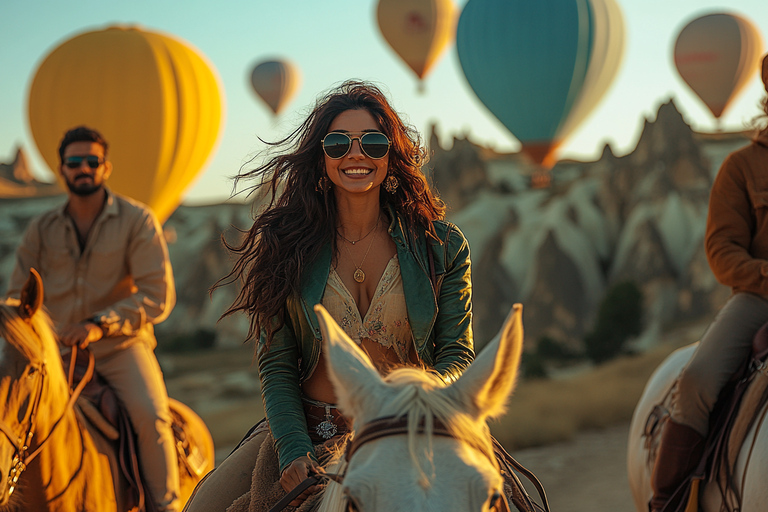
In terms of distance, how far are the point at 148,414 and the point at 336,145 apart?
2.78m

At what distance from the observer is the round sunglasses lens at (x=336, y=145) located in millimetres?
2982

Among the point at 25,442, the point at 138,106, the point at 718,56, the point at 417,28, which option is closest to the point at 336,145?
the point at 25,442

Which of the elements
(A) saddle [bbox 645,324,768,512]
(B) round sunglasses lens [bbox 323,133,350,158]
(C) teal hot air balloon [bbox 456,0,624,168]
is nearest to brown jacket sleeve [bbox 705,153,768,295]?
(A) saddle [bbox 645,324,768,512]

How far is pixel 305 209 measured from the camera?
3117mm

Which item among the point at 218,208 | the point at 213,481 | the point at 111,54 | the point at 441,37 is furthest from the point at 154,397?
the point at 218,208

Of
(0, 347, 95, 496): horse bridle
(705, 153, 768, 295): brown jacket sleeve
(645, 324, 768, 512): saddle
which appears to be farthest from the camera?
(705, 153, 768, 295): brown jacket sleeve

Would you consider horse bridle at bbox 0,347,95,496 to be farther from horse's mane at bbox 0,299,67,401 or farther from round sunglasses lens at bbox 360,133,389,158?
round sunglasses lens at bbox 360,133,389,158

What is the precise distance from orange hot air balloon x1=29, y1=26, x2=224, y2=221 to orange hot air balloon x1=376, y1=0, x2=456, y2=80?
1804 cm

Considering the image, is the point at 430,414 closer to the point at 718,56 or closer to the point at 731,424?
the point at 731,424

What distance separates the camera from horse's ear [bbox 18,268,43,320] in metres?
4.00

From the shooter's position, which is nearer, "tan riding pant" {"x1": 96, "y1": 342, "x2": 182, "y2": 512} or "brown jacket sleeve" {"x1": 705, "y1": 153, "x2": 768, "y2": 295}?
"brown jacket sleeve" {"x1": 705, "y1": 153, "x2": 768, "y2": 295}

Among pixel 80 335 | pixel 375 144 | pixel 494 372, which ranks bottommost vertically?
pixel 80 335

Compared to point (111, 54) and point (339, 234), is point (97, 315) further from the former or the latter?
point (111, 54)

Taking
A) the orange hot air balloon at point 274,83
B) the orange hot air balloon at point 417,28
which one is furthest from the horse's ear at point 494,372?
the orange hot air balloon at point 274,83
